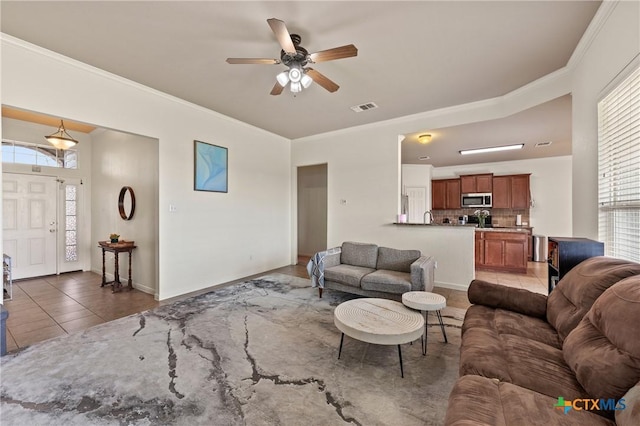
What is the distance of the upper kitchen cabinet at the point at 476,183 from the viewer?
7066 millimetres

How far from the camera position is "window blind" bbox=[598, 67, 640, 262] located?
73.1 inches

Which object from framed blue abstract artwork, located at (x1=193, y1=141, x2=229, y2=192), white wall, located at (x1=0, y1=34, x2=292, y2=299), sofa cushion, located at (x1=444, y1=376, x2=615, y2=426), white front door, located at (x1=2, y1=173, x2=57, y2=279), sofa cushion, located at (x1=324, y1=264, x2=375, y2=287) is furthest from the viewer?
white front door, located at (x1=2, y1=173, x2=57, y2=279)

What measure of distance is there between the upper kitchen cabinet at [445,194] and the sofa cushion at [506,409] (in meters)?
7.16

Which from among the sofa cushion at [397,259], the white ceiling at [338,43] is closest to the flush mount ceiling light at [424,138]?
the white ceiling at [338,43]

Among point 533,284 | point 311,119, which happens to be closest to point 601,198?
point 533,284

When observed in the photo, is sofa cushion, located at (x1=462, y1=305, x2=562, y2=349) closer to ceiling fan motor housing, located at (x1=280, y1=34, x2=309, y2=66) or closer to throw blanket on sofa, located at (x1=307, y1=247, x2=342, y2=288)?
throw blanket on sofa, located at (x1=307, y1=247, x2=342, y2=288)

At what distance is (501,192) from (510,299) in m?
5.89

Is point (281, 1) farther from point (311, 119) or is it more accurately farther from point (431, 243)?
point (431, 243)

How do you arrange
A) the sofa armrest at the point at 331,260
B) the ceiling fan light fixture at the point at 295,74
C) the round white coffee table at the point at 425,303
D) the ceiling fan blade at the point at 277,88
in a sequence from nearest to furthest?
the round white coffee table at the point at 425,303, the ceiling fan light fixture at the point at 295,74, the ceiling fan blade at the point at 277,88, the sofa armrest at the point at 331,260

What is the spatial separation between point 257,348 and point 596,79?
391 cm

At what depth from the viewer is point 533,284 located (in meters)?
4.72

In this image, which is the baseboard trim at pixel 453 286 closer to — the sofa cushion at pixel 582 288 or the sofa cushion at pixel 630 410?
the sofa cushion at pixel 582 288

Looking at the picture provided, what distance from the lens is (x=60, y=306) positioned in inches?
139

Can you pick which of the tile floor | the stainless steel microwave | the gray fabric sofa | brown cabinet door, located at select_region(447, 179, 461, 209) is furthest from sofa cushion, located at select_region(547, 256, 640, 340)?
brown cabinet door, located at select_region(447, 179, 461, 209)
